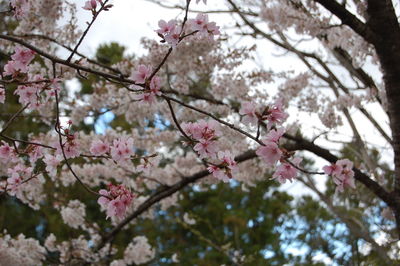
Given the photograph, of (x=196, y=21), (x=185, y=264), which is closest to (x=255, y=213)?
(x=185, y=264)

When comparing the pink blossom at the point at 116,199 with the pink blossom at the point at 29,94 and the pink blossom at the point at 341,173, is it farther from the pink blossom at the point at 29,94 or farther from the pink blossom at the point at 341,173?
the pink blossom at the point at 341,173

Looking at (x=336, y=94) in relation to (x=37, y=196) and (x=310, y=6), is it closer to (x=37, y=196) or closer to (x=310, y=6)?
(x=310, y=6)

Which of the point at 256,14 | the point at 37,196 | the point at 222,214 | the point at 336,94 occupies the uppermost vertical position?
the point at 222,214

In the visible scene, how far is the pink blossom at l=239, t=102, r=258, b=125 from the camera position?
1761 mm

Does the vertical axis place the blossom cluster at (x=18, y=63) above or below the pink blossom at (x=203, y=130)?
above

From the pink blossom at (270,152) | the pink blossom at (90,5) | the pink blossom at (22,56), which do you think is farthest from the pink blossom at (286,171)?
the pink blossom at (22,56)

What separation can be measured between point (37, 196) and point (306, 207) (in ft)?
26.8

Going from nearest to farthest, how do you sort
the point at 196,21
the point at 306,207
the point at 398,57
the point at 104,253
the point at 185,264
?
the point at 196,21
the point at 398,57
the point at 104,253
the point at 185,264
the point at 306,207

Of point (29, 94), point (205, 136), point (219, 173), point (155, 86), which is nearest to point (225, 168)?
point (219, 173)

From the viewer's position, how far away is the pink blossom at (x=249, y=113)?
69.3 inches

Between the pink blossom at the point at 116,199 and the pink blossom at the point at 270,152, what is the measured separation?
0.66 m

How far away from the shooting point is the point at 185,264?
10.5 metres

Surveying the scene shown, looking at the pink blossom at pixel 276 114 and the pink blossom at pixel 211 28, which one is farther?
the pink blossom at pixel 211 28

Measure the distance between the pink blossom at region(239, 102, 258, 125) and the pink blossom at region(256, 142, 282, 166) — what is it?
0.35 ft
